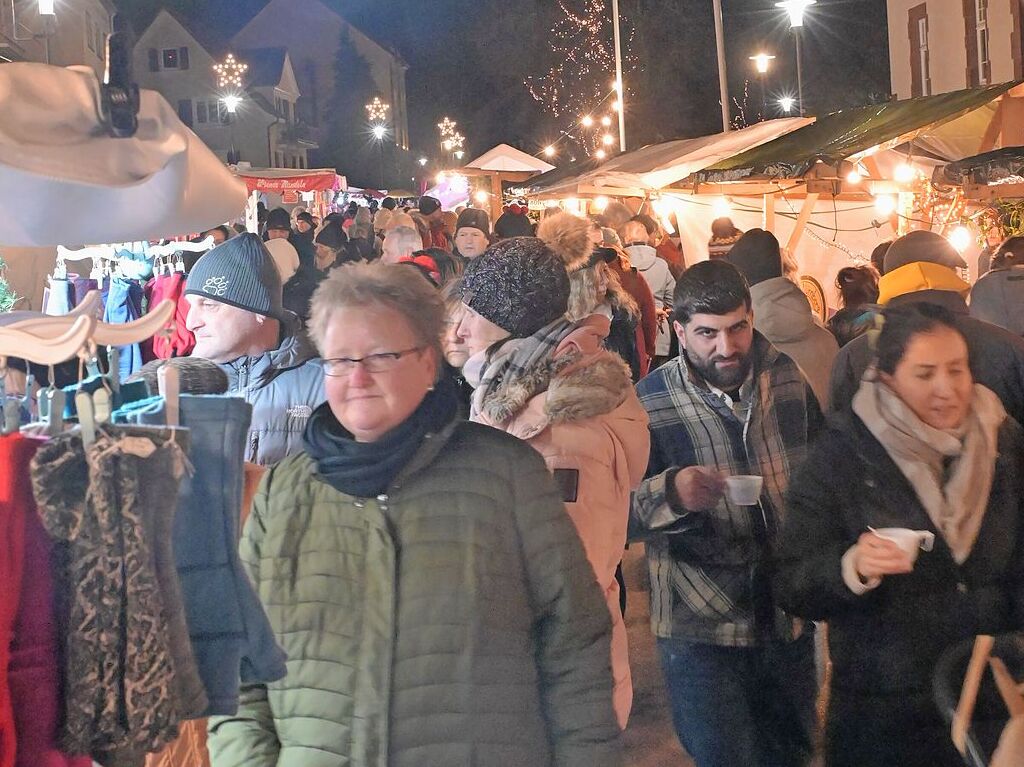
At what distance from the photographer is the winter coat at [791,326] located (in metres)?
5.73

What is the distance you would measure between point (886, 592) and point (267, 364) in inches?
85.2

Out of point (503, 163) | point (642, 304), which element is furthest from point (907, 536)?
point (503, 163)

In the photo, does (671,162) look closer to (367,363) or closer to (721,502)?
(721,502)

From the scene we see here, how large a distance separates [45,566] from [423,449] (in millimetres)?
899

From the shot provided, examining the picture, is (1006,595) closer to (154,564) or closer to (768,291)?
(154,564)

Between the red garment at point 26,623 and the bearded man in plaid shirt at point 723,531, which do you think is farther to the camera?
the bearded man in plaid shirt at point 723,531

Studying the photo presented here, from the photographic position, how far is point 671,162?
44.1ft

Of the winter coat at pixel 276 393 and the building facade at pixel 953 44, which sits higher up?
the building facade at pixel 953 44

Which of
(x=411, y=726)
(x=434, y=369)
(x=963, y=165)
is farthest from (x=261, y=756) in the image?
(x=963, y=165)

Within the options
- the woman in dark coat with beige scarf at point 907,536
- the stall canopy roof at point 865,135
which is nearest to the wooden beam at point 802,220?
the stall canopy roof at point 865,135

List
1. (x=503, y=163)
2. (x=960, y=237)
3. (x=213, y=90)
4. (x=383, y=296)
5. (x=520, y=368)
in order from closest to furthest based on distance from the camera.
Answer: (x=383, y=296)
(x=520, y=368)
(x=960, y=237)
(x=503, y=163)
(x=213, y=90)

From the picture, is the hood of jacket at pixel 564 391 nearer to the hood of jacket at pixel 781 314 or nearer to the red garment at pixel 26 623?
the red garment at pixel 26 623

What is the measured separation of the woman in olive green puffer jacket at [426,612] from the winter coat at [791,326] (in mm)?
3144

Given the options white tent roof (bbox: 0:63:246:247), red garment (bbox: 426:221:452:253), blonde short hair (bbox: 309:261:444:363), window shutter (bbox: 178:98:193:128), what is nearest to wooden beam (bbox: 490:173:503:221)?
red garment (bbox: 426:221:452:253)
